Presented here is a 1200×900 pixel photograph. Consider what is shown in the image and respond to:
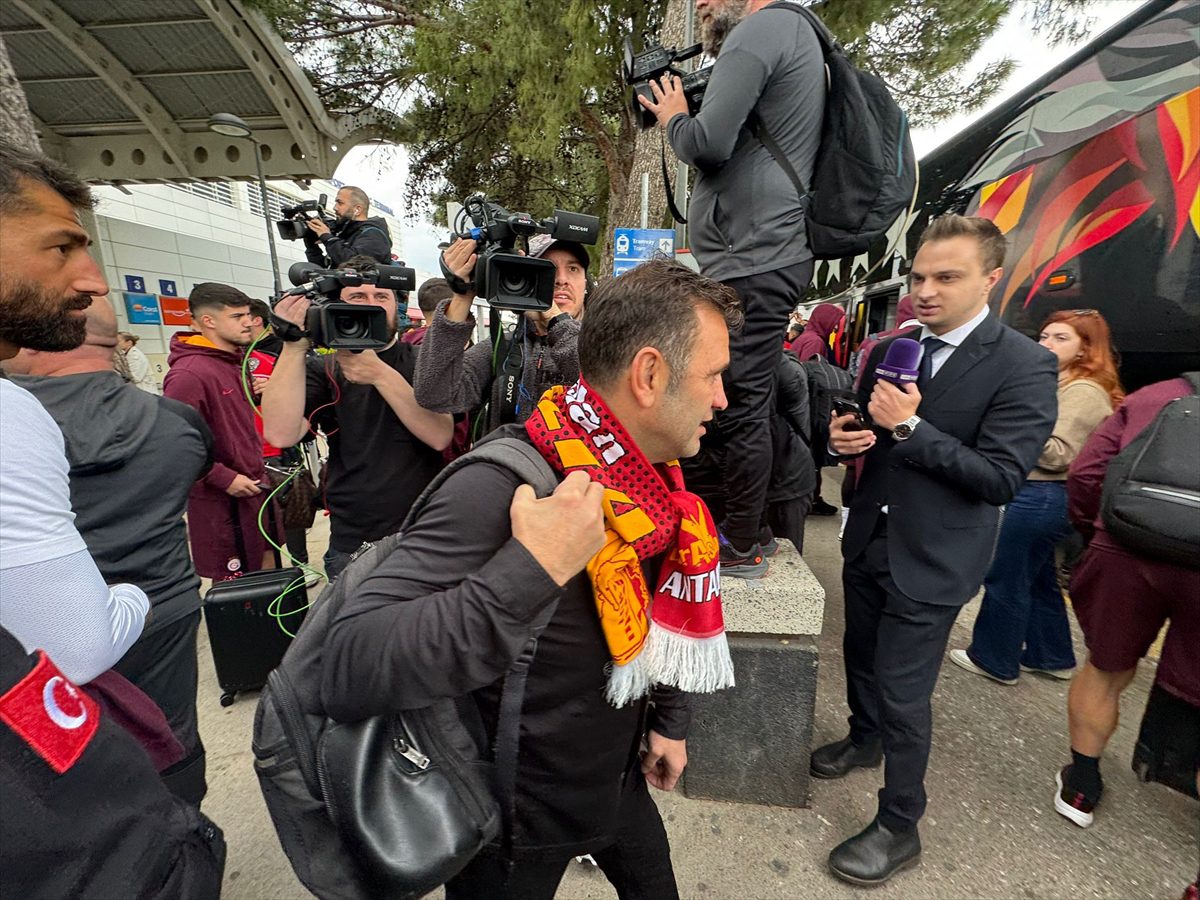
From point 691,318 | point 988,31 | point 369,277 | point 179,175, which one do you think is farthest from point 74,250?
point 179,175

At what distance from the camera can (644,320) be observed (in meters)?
1.16

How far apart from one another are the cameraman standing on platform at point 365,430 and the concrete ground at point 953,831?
47.8 inches

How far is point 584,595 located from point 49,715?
792mm

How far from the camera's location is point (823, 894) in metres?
1.99

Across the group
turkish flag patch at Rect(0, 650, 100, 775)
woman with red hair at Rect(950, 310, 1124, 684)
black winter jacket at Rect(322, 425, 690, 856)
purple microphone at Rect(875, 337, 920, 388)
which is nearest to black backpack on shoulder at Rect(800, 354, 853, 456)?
woman with red hair at Rect(950, 310, 1124, 684)

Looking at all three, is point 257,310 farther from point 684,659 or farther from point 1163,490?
point 1163,490

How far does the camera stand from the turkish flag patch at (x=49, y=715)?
24.7 inches

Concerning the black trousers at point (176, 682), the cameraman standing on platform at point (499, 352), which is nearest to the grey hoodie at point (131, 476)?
the black trousers at point (176, 682)

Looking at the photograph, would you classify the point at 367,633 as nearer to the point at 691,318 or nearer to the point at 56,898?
the point at 56,898

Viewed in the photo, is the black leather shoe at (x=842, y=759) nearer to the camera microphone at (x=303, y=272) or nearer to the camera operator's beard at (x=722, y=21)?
the camera microphone at (x=303, y=272)

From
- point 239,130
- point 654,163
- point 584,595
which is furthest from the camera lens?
point 239,130

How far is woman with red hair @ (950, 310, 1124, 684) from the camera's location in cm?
295

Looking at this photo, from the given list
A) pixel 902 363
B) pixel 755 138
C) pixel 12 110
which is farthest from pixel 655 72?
pixel 12 110

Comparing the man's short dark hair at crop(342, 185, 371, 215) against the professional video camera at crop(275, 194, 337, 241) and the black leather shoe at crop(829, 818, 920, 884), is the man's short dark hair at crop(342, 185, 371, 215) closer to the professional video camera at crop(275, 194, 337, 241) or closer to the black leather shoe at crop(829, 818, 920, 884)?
the professional video camera at crop(275, 194, 337, 241)
